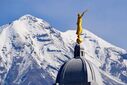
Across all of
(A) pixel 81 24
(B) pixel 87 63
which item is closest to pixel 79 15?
(A) pixel 81 24

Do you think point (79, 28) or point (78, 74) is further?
point (79, 28)

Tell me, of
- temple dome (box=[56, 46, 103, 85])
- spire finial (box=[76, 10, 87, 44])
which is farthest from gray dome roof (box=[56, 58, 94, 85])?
spire finial (box=[76, 10, 87, 44])

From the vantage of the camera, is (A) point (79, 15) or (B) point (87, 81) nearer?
(B) point (87, 81)

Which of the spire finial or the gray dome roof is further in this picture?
the spire finial

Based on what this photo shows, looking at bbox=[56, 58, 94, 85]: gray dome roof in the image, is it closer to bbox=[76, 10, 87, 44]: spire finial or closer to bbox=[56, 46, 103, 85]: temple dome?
bbox=[56, 46, 103, 85]: temple dome

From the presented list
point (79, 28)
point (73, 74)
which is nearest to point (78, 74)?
point (73, 74)

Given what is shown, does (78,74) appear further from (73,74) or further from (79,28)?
(79,28)

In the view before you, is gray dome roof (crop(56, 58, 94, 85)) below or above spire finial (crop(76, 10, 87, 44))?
below

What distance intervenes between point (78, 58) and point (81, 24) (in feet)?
13.4

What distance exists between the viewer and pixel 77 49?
79.1 meters

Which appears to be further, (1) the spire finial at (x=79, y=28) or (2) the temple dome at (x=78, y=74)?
(1) the spire finial at (x=79, y=28)

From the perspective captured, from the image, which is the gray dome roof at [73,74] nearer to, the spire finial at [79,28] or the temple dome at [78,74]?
the temple dome at [78,74]

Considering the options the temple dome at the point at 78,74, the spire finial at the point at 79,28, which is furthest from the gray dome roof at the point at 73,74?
the spire finial at the point at 79,28

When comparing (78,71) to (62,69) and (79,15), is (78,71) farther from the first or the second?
(79,15)
